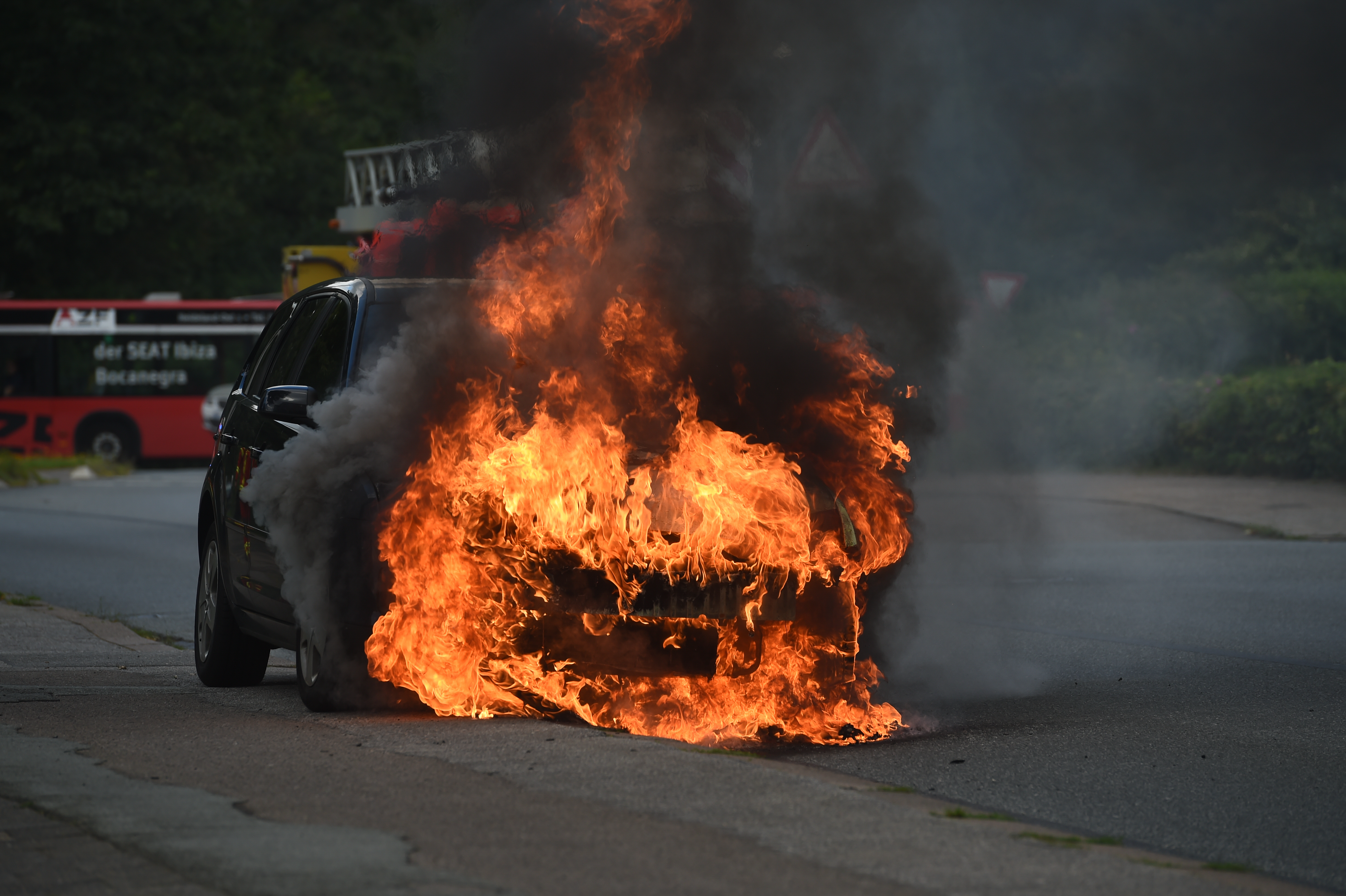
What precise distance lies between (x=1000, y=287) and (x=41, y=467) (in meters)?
16.1

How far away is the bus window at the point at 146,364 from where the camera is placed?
33438mm

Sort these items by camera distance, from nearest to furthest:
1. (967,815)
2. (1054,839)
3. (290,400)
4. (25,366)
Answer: (1054,839), (967,815), (290,400), (25,366)

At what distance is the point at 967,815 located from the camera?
5.15 meters

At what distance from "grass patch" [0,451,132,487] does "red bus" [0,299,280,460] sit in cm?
73

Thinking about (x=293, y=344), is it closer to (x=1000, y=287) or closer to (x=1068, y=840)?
(x=1068, y=840)

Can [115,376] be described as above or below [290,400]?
above

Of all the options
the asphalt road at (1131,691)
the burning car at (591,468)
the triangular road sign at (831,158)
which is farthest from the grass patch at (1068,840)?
A: the triangular road sign at (831,158)

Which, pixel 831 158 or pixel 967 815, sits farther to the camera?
pixel 831 158

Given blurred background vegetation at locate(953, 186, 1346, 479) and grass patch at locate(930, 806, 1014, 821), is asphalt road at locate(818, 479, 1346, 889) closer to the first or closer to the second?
grass patch at locate(930, 806, 1014, 821)

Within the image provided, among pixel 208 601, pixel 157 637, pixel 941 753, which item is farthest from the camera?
pixel 157 637

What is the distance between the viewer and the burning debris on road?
21.5ft

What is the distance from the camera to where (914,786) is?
589 centimetres

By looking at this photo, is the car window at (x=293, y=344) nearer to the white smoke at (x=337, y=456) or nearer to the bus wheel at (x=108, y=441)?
the white smoke at (x=337, y=456)

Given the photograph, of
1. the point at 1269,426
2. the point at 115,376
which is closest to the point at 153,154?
the point at 115,376
